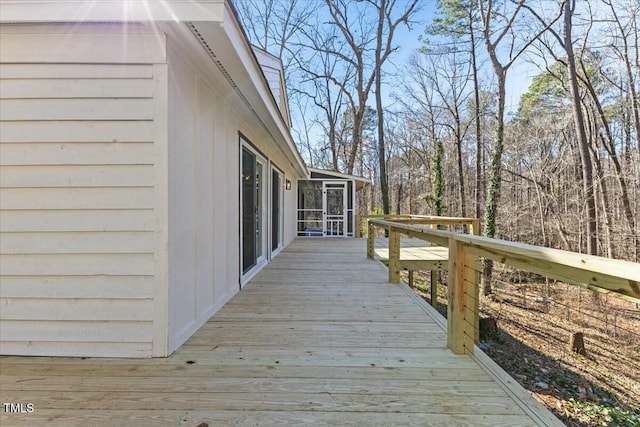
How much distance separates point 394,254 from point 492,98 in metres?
13.3

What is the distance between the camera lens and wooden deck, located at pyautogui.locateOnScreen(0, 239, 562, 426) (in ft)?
5.12

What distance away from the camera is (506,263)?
178 centimetres

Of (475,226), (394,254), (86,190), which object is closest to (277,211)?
(394,254)

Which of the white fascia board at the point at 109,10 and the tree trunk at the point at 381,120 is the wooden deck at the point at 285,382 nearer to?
the white fascia board at the point at 109,10

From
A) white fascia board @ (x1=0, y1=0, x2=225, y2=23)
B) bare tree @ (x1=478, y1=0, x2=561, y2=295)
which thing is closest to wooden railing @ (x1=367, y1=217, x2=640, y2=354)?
white fascia board @ (x1=0, y1=0, x2=225, y2=23)

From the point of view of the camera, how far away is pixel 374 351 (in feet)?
7.42

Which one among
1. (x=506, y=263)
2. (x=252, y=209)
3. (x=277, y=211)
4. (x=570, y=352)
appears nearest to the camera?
(x=506, y=263)

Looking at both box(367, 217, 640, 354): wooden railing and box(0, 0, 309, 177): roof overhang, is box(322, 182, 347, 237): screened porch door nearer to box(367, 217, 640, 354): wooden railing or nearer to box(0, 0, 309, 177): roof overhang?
box(367, 217, 640, 354): wooden railing

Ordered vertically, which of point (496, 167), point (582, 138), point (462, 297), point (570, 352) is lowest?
point (570, 352)

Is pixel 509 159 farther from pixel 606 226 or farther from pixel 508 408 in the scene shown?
pixel 508 408

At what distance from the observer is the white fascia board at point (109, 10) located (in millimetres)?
1842

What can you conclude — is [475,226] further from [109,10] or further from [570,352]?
[109,10]

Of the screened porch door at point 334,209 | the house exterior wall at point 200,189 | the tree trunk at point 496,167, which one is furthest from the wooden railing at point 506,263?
the tree trunk at point 496,167

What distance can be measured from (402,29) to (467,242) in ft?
49.3
